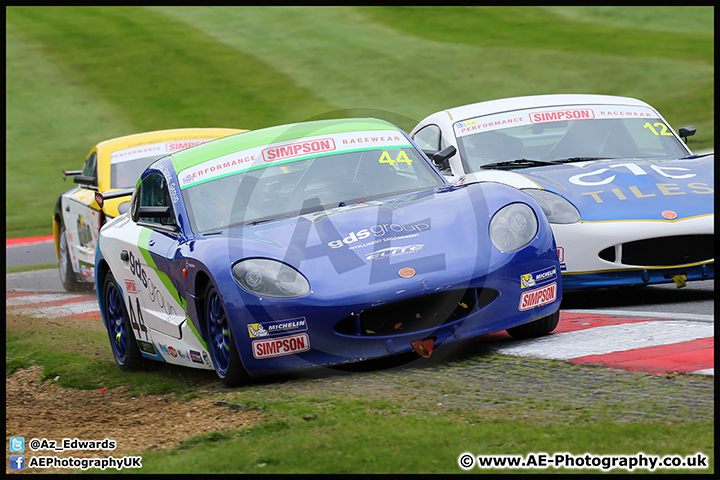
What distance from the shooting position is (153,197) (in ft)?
21.9

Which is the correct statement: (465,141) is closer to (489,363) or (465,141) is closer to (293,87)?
(489,363)

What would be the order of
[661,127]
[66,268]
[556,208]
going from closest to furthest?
[556,208] → [661,127] → [66,268]

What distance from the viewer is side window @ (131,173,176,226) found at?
6.24 metres

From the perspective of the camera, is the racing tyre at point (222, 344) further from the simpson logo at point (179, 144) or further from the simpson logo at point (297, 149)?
the simpson logo at point (179, 144)

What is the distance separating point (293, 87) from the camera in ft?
91.1

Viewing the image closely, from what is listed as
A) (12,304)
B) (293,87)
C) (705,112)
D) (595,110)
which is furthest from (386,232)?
(293,87)

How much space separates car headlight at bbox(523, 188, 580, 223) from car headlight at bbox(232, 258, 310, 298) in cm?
237

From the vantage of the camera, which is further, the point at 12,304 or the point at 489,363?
the point at 12,304

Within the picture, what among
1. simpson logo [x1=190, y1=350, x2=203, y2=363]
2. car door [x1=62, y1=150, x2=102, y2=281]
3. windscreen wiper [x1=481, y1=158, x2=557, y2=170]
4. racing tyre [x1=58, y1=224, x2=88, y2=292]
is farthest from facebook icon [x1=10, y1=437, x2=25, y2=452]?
racing tyre [x1=58, y1=224, x2=88, y2=292]

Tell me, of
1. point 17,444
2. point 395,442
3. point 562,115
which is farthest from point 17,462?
point 562,115

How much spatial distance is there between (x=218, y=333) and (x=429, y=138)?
420 cm

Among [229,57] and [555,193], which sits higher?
[229,57]

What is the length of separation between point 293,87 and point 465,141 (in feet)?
65.0

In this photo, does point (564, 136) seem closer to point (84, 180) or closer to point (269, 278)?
point (269, 278)
